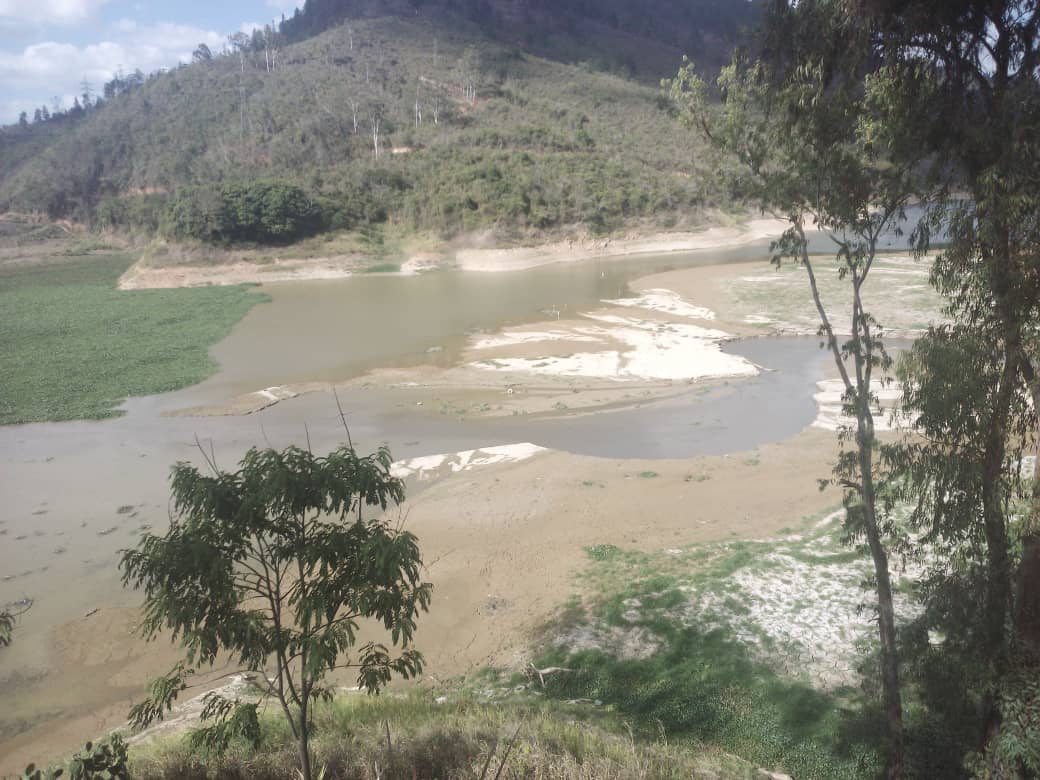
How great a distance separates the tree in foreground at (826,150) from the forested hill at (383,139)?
95.9ft

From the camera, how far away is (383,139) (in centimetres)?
8994

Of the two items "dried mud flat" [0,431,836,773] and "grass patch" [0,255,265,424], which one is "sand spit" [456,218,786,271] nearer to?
"grass patch" [0,255,265,424]

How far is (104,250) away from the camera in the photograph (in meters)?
86.1

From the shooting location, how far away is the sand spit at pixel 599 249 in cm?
6053

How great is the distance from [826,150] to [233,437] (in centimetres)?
1895

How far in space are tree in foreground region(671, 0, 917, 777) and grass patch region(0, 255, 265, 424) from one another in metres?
23.7

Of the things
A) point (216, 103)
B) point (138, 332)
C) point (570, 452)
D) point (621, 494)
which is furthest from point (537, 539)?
point (216, 103)

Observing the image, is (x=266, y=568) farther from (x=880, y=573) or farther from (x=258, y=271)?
(x=258, y=271)

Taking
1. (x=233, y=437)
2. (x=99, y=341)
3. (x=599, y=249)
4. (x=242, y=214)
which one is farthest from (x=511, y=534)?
(x=242, y=214)

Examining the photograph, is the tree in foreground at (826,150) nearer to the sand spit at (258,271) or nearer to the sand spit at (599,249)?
the sand spit at (599,249)

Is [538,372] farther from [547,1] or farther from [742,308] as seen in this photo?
[547,1]

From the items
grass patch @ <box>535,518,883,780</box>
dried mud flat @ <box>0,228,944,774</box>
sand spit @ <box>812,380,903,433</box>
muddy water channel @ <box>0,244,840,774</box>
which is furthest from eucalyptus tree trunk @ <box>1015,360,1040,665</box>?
sand spit @ <box>812,380,903,433</box>

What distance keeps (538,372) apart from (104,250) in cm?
8308

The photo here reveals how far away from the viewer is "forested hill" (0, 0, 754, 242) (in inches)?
2635
